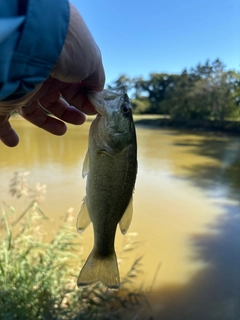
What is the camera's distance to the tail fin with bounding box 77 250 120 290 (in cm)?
→ 141

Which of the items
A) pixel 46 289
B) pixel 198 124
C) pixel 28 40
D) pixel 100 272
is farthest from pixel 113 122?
pixel 198 124

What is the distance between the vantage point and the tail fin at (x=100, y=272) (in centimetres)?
141

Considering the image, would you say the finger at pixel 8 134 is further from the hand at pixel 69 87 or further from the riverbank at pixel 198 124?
the riverbank at pixel 198 124

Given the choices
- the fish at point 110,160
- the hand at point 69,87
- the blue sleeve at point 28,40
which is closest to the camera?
the blue sleeve at point 28,40

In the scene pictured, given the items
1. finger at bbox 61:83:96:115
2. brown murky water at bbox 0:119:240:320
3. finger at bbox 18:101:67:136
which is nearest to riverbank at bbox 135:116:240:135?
brown murky water at bbox 0:119:240:320

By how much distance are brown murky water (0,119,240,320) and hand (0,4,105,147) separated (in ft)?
8.55

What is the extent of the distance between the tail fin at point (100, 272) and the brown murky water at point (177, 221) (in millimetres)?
2280

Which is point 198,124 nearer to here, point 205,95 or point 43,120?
point 205,95

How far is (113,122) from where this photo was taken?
1.32 metres

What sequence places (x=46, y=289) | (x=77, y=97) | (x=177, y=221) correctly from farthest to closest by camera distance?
(x=177, y=221) → (x=46, y=289) → (x=77, y=97)

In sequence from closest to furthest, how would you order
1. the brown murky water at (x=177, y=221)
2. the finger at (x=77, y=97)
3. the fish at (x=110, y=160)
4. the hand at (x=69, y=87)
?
the hand at (x=69, y=87)
the fish at (x=110, y=160)
the finger at (x=77, y=97)
the brown murky water at (x=177, y=221)

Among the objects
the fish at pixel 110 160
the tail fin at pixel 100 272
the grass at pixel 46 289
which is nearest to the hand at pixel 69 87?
the fish at pixel 110 160

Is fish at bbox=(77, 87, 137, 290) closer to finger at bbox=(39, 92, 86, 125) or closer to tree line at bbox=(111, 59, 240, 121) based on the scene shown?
finger at bbox=(39, 92, 86, 125)

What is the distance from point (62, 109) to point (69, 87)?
224 mm
